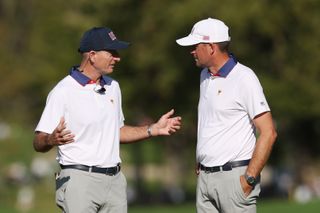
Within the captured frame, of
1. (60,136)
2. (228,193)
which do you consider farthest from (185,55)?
(60,136)

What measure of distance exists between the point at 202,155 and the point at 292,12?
2205 centimetres

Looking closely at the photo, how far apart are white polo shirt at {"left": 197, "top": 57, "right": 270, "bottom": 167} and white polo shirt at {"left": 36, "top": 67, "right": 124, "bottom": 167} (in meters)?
0.84

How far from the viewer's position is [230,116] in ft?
30.3

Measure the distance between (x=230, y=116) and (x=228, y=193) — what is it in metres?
0.67

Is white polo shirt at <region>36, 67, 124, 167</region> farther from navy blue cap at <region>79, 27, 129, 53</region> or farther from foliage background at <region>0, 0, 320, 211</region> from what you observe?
foliage background at <region>0, 0, 320, 211</region>

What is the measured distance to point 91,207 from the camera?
9.34m

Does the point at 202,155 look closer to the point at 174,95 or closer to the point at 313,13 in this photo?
the point at 313,13

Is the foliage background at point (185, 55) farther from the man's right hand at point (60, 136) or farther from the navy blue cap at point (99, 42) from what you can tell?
the man's right hand at point (60, 136)

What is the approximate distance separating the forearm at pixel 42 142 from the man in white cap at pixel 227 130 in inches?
53.4

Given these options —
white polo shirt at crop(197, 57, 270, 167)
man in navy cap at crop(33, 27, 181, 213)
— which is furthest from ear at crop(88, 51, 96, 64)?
white polo shirt at crop(197, 57, 270, 167)

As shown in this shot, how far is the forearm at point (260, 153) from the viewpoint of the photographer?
8992mm

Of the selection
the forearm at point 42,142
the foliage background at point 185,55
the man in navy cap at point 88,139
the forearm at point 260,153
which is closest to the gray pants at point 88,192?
the man in navy cap at point 88,139

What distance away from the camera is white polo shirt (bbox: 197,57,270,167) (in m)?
9.18

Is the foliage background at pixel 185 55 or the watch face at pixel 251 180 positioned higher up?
the foliage background at pixel 185 55
